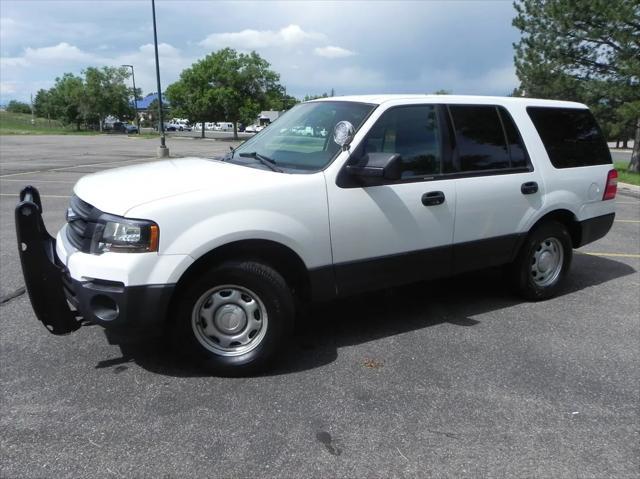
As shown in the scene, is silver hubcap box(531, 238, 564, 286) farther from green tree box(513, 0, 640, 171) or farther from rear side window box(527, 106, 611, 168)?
green tree box(513, 0, 640, 171)

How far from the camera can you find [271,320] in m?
3.43

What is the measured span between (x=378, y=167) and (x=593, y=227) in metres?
2.95

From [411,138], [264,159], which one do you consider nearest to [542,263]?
[411,138]

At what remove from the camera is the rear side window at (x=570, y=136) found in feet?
15.8

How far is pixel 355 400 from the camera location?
3207mm

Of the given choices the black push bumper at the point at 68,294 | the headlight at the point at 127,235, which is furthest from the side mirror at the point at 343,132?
the black push bumper at the point at 68,294

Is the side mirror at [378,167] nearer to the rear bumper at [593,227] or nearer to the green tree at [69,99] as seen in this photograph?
Answer: the rear bumper at [593,227]

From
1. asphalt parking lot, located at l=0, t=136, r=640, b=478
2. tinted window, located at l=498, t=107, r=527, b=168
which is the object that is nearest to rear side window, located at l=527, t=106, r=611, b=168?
tinted window, located at l=498, t=107, r=527, b=168

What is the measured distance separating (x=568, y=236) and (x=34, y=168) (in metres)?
17.6

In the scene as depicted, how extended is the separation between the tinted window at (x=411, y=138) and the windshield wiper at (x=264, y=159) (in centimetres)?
66

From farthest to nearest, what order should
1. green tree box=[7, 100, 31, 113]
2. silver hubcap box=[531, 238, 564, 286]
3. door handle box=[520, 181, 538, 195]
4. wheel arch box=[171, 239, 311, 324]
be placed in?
green tree box=[7, 100, 31, 113], silver hubcap box=[531, 238, 564, 286], door handle box=[520, 181, 538, 195], wheel arch box=[171, 239, 311, 324]

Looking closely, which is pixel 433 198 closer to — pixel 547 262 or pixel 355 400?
pixel 355 400

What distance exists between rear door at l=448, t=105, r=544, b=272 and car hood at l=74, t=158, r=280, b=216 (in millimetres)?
1587

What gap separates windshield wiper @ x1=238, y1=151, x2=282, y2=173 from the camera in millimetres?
3766
